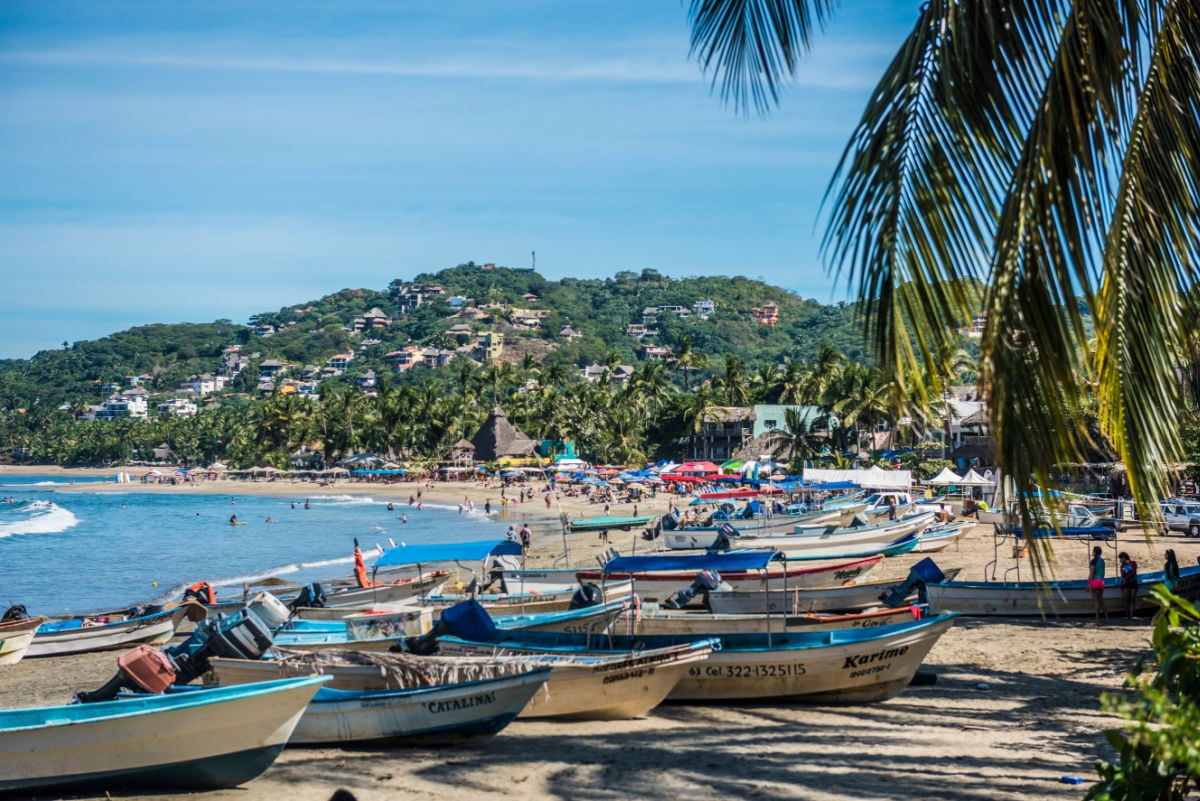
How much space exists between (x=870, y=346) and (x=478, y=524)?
2052 inches

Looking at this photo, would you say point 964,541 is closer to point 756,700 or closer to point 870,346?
point 756,700

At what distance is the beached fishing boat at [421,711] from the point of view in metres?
12.1

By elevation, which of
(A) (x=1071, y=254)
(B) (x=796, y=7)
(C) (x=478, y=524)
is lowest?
(C) (x=478, y=524)

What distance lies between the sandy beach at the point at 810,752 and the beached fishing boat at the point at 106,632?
4.66 metres

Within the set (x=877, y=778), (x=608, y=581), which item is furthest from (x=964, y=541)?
(x=877, y=778)

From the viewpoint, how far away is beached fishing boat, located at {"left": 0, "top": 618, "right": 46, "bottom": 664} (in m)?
20.0

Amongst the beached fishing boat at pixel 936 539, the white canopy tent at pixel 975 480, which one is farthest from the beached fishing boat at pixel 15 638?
the white canopy tent at pixel 975 480

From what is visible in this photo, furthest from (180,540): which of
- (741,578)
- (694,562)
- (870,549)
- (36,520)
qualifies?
(694,562)

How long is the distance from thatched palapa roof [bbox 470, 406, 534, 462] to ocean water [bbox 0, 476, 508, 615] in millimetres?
15167

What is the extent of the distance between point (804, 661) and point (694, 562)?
12.3ft

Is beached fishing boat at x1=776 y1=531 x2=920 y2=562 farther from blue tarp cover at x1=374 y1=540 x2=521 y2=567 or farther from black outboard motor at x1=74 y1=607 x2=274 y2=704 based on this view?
black outboard motor at x1=74 y1=607 x2=274 y2=704

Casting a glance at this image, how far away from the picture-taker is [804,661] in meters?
13.3

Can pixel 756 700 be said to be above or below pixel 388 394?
below

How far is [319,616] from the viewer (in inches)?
826
